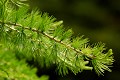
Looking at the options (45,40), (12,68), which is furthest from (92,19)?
(45,40)

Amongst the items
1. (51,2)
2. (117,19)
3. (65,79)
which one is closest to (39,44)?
(65,79)

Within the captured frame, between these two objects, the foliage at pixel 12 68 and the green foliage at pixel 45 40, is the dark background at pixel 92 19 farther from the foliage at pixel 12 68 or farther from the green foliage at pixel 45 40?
the green foliage at pixel 45 40

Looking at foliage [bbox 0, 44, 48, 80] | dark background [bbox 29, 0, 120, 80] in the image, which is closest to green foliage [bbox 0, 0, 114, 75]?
foliage [bbox 0, 44, 48, 80]

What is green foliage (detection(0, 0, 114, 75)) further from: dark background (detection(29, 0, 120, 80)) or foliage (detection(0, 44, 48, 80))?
dark background (detection(29, 0, 120, 80))

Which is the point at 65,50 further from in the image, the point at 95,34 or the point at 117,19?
the point at 117,19

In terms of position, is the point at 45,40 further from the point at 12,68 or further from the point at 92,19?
the point at 92,19

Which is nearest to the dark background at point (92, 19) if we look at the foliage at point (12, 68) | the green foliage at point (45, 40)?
the foliage at point (12, 68)
